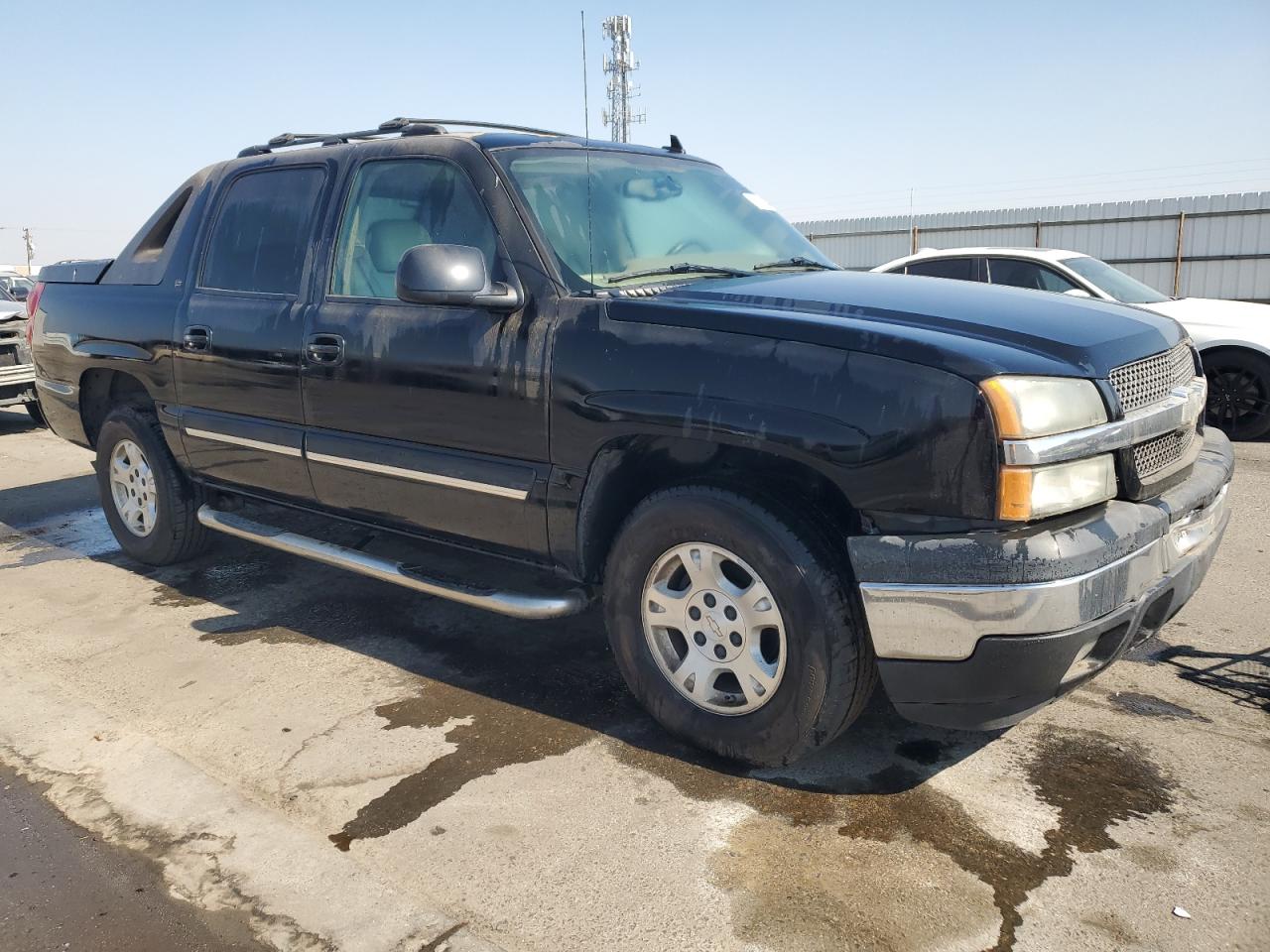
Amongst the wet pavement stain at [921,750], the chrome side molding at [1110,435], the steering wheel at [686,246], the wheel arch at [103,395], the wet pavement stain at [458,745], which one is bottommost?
the wet pavement stain at [921,750]

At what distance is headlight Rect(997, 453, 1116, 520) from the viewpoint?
244 cm

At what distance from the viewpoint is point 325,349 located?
3.86 meters

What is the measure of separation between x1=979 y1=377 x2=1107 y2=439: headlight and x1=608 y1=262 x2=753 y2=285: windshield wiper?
4.28 feet

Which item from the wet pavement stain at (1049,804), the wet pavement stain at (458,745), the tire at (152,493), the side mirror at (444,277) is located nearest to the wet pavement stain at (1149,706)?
the wet pavement stain at (1049,804)

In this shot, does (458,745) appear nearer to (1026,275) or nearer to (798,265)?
(798,265)

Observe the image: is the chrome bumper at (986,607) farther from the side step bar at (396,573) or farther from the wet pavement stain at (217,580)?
the wet pavement stain at (217,580)

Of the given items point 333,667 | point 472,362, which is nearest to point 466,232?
point 472,362

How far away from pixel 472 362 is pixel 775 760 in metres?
1.62

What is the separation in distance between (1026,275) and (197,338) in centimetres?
665

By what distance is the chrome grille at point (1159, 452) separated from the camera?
2783 mm

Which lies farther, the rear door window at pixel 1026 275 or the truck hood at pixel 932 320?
the rear door window at pixel 1026 275

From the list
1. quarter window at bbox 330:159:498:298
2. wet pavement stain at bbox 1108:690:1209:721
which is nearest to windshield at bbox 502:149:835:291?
quarter window at bbox 330:159:498:298

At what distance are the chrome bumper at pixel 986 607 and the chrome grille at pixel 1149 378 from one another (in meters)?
0.41

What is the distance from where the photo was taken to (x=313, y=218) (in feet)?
13.4
